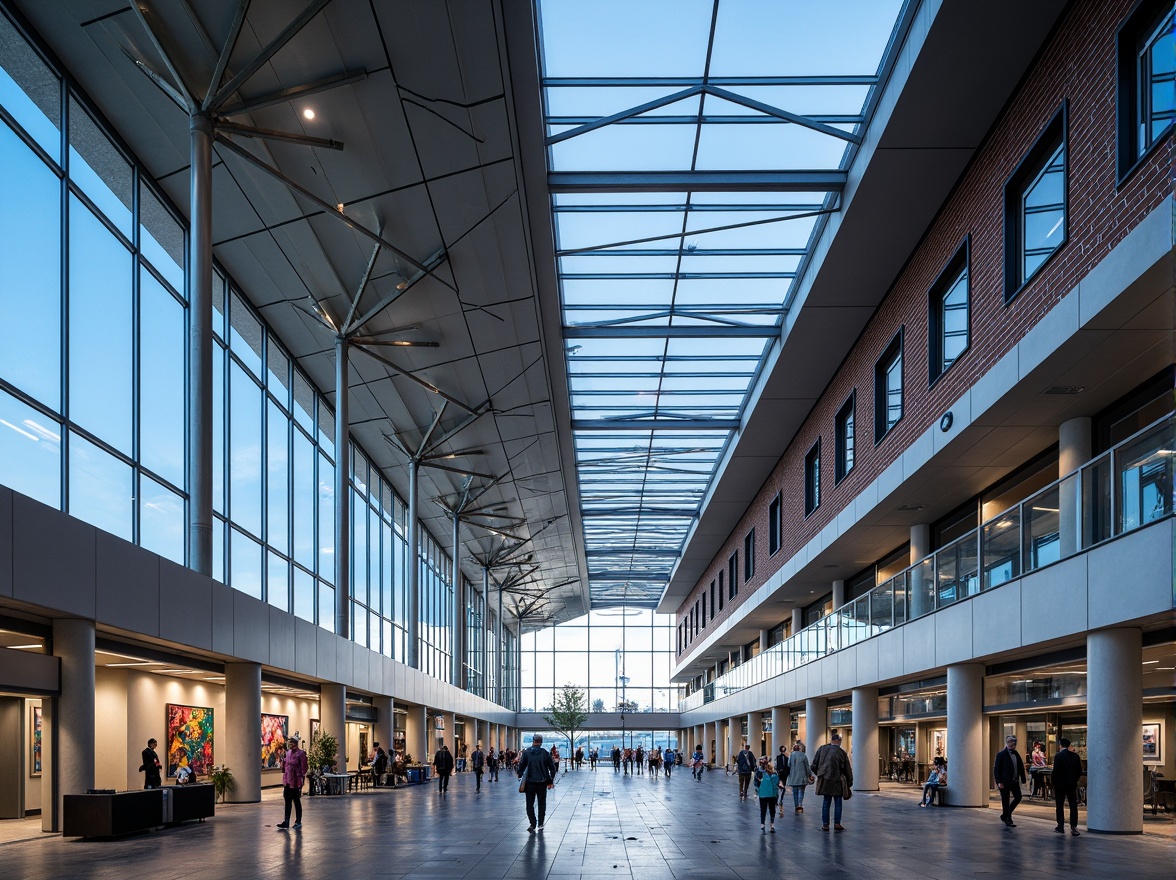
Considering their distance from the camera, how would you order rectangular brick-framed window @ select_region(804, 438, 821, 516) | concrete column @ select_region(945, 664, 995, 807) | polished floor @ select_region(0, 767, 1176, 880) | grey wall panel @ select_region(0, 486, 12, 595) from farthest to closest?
rectangular brick-framed window @ select_region(804, 438, 821, 516), concrete column @ select_region(945, 664, 995, 807), grey wall panel @ select_region(0, 486, 12, 595), polished floor @ select_region(0, 767, 1176, 880)

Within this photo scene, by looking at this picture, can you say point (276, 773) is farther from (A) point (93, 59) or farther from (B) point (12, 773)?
(A) point (93, 59)

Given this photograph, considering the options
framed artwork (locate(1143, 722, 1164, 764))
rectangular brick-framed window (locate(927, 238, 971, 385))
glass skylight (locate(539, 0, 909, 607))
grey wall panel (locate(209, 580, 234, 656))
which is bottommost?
framed artwork (locate(1143, 722, 1164, 764))

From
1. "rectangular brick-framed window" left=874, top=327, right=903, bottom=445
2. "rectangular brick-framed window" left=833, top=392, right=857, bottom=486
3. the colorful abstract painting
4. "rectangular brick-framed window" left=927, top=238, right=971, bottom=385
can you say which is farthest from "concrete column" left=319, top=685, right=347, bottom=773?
"rectangular brick-framed window" left=927, top=238, right=971, bottom=385

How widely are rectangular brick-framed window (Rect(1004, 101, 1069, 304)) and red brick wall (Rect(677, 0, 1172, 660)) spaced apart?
6.1 inches

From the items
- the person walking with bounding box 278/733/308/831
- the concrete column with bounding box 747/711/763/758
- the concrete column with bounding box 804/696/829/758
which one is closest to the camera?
the person walking with bounding box 278/733/308/831

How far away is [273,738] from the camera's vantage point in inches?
1252

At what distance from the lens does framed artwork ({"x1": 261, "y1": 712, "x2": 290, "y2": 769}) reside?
31.1m

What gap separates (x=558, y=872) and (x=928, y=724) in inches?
1000

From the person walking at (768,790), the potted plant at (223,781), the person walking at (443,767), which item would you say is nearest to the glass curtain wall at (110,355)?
the potted plant at (223,781)

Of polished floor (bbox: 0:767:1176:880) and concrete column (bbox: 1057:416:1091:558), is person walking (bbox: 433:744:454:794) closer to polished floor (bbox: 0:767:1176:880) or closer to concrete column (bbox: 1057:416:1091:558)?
polished floor (bbox: 0:767:1176:880)

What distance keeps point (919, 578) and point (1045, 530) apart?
22.8 ft

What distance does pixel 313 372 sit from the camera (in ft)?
102

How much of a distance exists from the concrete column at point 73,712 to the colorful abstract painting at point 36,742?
18.4ft

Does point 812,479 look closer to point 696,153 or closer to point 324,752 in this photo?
point 696,153
